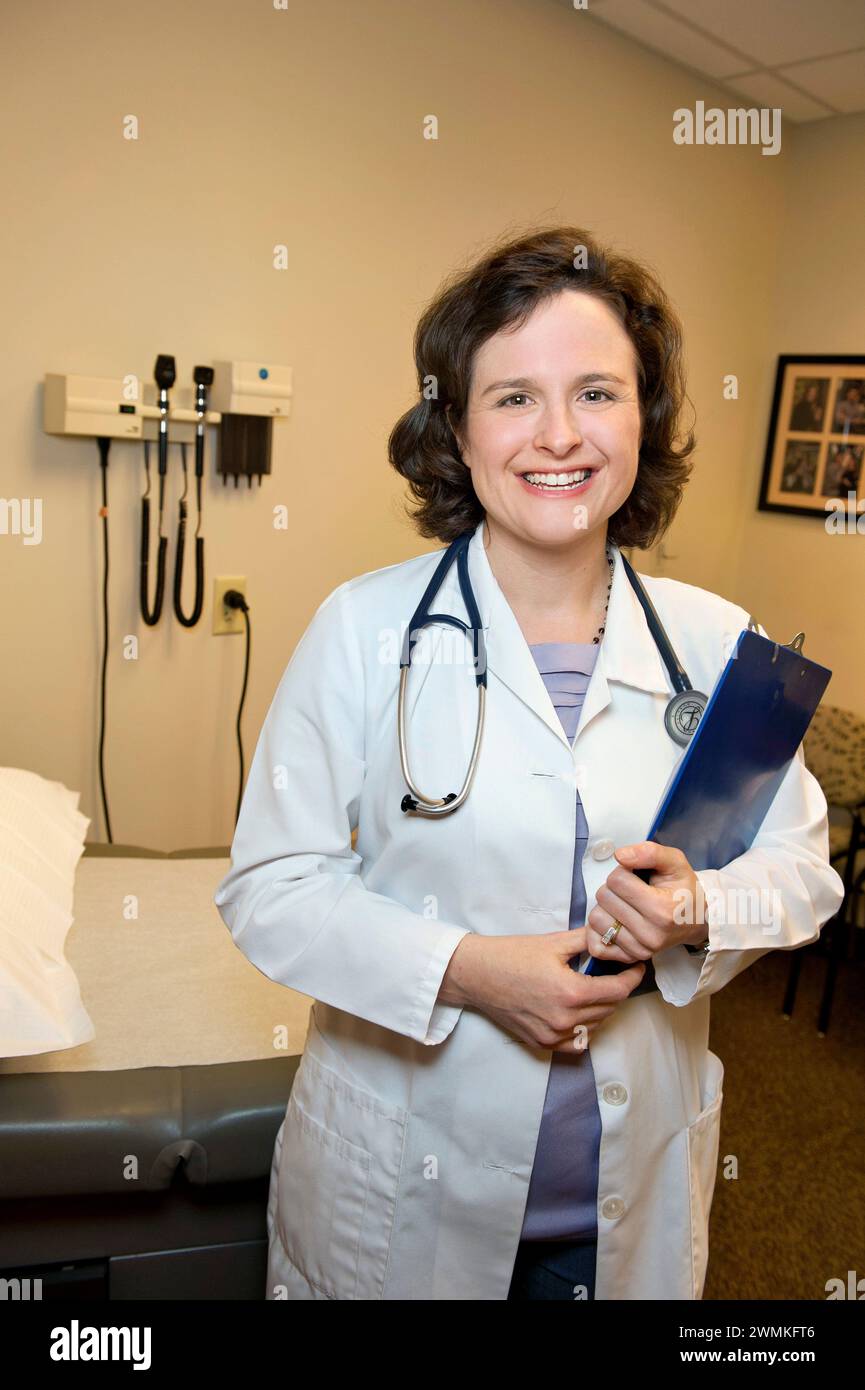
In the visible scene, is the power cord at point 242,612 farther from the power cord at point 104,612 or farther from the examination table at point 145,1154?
the examination table at point 145,1154

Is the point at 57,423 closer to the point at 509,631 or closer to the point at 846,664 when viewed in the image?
the point at 509,631

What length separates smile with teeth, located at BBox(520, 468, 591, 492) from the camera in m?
1.10

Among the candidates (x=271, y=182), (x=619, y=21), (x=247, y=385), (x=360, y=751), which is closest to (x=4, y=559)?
(x=247, y=385)

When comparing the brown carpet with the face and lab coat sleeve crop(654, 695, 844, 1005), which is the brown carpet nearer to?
lab coat sleeve crop(654, 695, 844, 1005)

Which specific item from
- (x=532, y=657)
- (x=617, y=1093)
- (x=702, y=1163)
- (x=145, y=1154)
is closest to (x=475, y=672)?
(x=532, y=657)

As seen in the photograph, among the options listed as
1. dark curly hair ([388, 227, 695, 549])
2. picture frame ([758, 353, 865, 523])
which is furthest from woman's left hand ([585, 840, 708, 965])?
picture frame ([758, 353, 865, 523])

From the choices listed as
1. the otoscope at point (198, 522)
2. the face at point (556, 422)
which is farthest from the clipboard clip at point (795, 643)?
the otoscope at point (198, 522)

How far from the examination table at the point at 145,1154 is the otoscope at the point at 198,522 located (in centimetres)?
106

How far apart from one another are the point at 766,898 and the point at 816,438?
3.04 meters

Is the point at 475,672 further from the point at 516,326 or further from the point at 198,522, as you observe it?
the point at 198,522

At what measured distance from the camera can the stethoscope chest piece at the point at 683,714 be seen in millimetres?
1123

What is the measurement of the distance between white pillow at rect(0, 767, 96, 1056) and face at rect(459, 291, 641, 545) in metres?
0.86

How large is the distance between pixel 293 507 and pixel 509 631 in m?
1.62

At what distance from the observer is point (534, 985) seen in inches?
39.6
